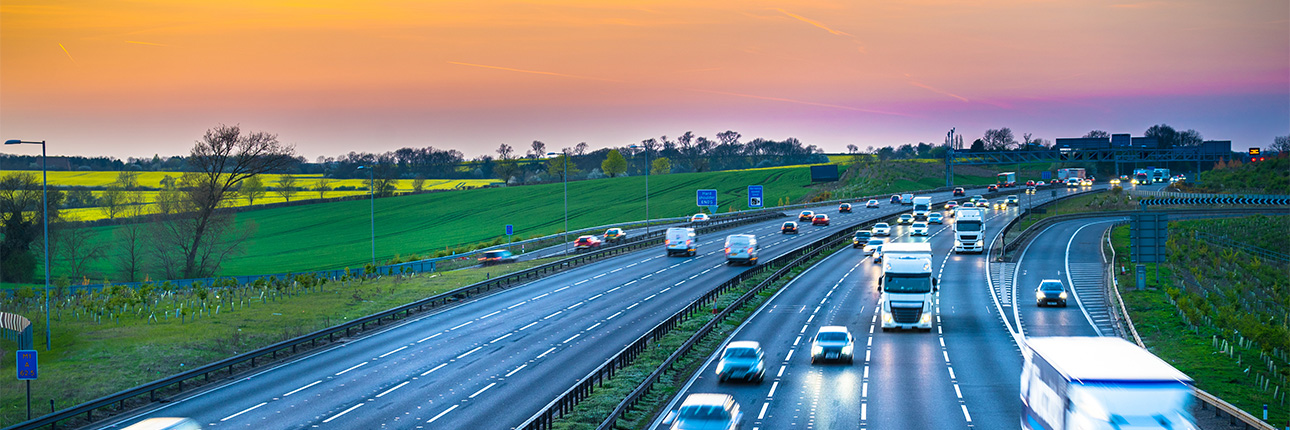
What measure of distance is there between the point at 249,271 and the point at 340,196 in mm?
74438

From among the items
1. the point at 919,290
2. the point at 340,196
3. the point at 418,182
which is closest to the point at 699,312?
the point at 919,290

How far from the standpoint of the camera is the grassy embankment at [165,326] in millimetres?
31672

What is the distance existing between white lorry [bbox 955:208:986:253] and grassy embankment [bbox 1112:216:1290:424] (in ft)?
34.3

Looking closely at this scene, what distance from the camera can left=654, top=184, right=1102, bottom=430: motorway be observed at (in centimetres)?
2697

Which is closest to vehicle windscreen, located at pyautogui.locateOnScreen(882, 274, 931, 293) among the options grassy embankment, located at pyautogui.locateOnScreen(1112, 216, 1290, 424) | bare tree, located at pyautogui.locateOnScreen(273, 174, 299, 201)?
grassy embankment, located at pyautogui.locateOnScreen(1112, 216, 1290, 424)

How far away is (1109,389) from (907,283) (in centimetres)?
2584

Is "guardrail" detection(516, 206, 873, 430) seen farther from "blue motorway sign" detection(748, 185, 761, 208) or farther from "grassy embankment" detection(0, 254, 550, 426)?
"blue motorway sign" detection(748, 185, 761, 208)

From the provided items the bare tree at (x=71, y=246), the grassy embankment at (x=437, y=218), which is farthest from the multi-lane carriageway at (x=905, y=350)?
the bare tree at (x=71, y=246)

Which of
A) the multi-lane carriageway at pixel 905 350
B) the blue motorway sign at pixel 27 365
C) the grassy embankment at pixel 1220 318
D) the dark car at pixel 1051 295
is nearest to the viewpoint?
the blue motorway sign at pixel 27 365

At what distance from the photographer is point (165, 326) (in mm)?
42375

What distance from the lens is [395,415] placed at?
27.6 m

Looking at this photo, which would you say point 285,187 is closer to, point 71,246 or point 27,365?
point 71,246

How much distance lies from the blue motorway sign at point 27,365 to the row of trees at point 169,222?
56.6 metres

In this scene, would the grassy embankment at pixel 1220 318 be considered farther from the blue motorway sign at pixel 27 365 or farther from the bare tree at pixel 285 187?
the bare tree at pixel 285 187
